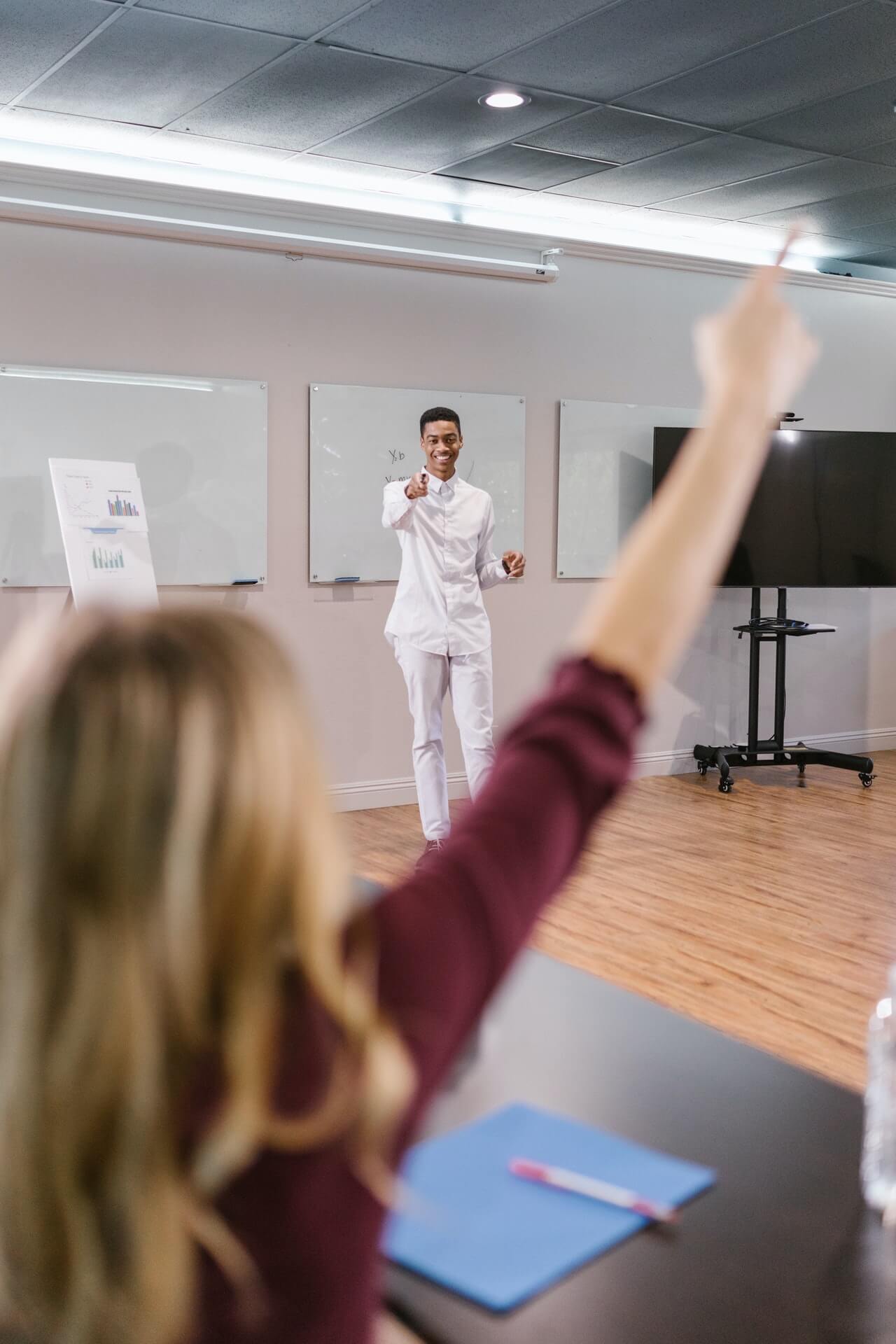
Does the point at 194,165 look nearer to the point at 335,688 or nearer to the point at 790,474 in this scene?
the point at 335,688

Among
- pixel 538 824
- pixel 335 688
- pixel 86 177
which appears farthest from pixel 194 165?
pixel 538 824

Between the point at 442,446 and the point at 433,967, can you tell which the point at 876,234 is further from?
the point at 433,967

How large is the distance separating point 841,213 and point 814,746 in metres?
2.92

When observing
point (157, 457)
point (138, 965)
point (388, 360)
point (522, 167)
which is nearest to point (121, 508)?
point (157, 457)

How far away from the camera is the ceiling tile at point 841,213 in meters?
5.81

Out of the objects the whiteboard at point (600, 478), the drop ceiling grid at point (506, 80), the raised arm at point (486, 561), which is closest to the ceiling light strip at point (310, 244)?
the drop ceiling grid at point (506, 80)

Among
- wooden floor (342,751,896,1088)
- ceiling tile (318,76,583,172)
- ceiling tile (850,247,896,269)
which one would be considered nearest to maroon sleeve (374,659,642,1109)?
wooden floor (342,751,896,1088)

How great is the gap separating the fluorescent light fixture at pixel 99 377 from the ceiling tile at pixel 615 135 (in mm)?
1688

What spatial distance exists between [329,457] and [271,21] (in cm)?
227

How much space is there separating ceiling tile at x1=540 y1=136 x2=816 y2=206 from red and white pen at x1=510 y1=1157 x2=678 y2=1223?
15.4ft

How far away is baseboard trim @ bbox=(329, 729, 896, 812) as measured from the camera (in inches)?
239

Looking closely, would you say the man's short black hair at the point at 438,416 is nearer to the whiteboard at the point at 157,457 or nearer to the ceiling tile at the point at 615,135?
the whiteboard at the point at 157,457

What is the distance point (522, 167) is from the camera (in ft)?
17.6

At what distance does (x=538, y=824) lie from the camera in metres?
0.70
